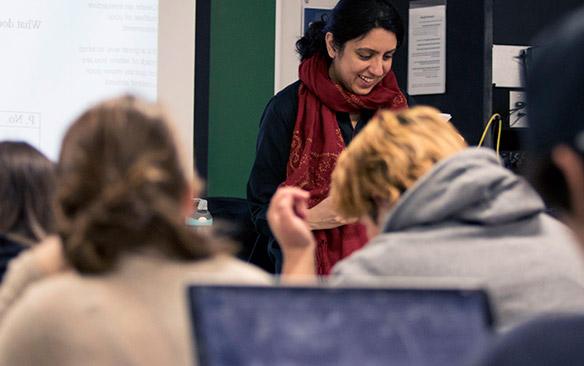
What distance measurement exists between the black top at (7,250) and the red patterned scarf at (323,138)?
5.12ft

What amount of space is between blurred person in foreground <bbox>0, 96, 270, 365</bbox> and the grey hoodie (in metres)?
0.36

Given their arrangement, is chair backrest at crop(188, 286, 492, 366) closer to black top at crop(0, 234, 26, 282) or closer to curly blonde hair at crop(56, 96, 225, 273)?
curly blonde hair at crop(56, 96, 225, 273)

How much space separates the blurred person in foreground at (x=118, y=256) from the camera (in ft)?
4.39

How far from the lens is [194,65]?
172 inches

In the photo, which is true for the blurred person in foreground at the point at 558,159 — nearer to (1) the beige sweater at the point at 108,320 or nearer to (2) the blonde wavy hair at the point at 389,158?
(1) the beige sweater at the point at 108,320

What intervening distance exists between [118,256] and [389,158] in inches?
26.4

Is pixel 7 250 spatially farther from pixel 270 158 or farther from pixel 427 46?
pixel 427 46

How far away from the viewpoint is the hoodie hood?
170 centimetres

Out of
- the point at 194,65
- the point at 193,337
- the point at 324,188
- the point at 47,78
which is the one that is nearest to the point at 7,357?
the point at 193,337

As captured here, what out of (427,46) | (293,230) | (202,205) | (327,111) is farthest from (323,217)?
(293,230)

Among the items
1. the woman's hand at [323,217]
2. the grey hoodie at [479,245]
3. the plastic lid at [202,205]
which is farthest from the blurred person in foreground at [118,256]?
the plastic lid at [202,205]

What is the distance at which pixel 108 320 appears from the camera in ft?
4.42

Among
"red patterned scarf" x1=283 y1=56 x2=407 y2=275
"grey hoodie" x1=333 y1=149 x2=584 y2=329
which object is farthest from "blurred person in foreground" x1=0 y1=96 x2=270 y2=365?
"red patterned scarf" x1=283 y1=56 x2=407 y2=275

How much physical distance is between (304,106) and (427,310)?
2.39 m
